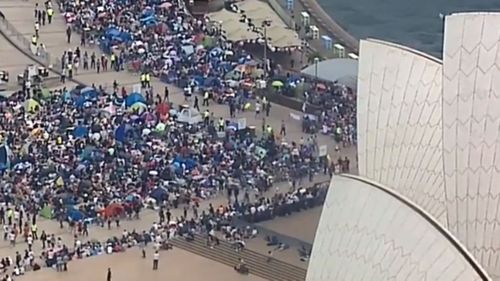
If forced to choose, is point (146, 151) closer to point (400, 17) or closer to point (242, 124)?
point (242, 124)

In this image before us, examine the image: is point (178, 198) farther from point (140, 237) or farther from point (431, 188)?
point (431, 188)

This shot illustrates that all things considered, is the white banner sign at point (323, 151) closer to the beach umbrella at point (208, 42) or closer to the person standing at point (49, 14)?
the beach umbrella at point (208, 42)

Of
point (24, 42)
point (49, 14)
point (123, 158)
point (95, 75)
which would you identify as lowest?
point (95, 75)

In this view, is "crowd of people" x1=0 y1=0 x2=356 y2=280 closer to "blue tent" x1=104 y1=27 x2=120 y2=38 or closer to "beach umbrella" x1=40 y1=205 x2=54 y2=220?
"beach umbrella" x1=40 y1=205 x2=54 y2=220

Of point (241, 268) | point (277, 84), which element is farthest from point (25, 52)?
point (241, 268)

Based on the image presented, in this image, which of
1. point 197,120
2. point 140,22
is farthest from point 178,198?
point 140,22
